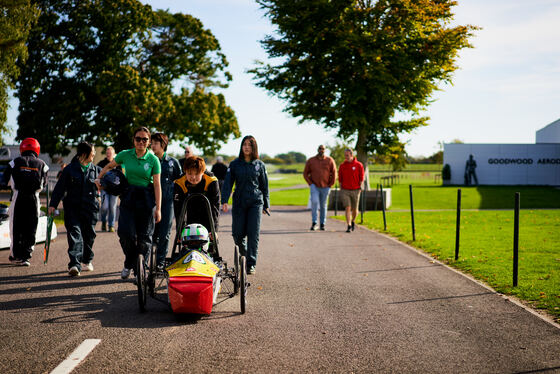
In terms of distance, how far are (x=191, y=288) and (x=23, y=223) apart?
5.00 meters

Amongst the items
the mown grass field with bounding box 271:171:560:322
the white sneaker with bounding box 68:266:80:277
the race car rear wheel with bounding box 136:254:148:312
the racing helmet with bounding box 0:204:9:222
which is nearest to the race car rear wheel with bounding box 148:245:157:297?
the race car rear wheel with bounding box 136:254:148:312

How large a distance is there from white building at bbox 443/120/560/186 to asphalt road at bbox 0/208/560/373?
166 ft

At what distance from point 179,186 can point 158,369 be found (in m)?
3.33

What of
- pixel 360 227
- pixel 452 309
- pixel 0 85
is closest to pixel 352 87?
pixel 360 227

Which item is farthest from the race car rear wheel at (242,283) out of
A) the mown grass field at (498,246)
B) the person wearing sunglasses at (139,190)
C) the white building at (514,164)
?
the white building at (514,164)

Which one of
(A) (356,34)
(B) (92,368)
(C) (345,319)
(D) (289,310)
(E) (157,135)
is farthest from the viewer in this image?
(A) (356,34)

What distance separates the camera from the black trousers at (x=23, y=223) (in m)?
8.86

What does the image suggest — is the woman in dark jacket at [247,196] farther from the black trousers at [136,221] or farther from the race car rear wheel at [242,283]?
the race car rear wheel at [242,283]

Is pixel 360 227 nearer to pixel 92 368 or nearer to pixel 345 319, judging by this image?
pixel 345 319

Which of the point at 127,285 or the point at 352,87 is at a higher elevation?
the point at 352,87

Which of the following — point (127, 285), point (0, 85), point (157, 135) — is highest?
point (0, 85)

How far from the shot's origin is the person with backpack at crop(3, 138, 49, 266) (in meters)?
8.87

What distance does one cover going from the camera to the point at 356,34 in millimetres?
25688

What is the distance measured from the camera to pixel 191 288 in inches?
210
